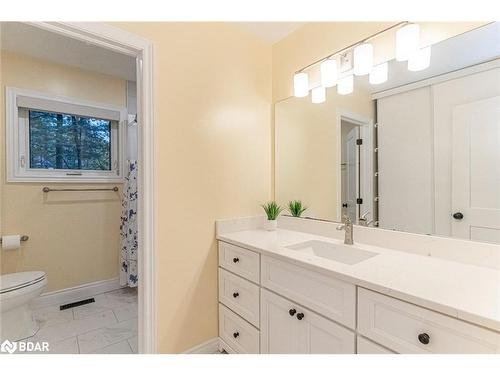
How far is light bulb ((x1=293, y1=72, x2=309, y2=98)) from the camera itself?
1708mm

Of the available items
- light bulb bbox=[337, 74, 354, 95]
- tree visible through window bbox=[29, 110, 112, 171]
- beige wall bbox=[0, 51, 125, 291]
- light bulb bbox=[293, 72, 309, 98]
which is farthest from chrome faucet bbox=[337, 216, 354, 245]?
tree visible through window bbox=[29, 110, 112, 171]

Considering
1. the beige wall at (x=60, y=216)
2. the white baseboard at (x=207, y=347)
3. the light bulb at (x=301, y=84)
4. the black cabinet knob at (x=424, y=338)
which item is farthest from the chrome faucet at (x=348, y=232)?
the beige wall at (x=60, y=216)

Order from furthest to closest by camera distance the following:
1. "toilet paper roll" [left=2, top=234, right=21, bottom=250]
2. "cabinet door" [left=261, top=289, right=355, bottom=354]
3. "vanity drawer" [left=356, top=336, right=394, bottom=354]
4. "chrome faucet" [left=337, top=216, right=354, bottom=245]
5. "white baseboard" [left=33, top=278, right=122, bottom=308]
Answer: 1. "white baseboard" [left=33, top=278, right=122, bottom=308]
2. "toilet paper roll" [left=2, top=234, right=21, bottom=250]
3. "chrome faucet" [left=337, top=216, right=354, bottom=245]
4. "cabinet door" [left=261, top=289, right=355, bottom=354]
5. "vanity drawer" [left=356, top=336, right=394, bottom=354]

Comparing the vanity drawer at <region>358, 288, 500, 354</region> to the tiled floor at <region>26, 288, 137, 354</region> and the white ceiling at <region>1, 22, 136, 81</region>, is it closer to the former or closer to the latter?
the tiled floor at <region>26, 288, 137, 354</region>

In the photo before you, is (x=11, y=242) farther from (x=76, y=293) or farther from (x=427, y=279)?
(x=427, y=279)

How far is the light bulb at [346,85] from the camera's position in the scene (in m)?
1.51

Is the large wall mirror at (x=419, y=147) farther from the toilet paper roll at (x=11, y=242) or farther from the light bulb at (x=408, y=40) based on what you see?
the toilet paper roll at (x=11, y=242)

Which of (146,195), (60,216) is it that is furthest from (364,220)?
(60,216)

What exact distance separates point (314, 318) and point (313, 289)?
12 centimetres

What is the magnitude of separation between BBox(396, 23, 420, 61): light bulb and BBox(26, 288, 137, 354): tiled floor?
2.32m

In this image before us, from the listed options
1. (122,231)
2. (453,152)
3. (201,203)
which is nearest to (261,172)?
(201,203)

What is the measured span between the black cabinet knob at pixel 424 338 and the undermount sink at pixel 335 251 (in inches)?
19.6

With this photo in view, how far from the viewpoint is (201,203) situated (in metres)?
1.59
